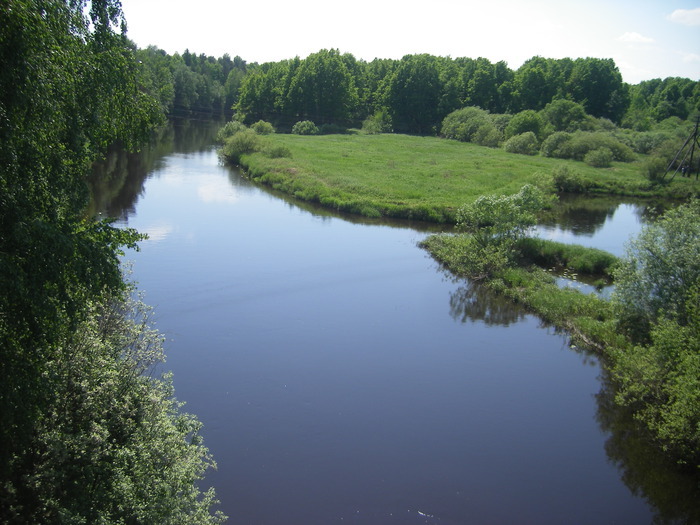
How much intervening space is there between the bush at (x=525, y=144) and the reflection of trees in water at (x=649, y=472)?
63.6 m

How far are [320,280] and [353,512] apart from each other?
1511 cm

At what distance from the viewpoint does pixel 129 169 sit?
51.2 metres

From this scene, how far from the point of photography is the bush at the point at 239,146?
6228 cm

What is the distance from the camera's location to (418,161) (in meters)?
63.4

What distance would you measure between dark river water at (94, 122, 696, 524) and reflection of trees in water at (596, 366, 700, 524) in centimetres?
11

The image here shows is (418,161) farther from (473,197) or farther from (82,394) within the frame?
(82,394)

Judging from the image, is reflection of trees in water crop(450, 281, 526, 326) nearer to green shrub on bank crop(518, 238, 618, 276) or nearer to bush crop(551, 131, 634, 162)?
green shrub on bank crop(518, 238, 618, 276)

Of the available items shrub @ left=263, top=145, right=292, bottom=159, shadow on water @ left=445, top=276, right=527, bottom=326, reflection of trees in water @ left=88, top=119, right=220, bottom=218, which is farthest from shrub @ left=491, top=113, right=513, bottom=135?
shadow on water @ left=445, top=276, right=527, bottom=326

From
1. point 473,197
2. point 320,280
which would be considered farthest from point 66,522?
point 473,197

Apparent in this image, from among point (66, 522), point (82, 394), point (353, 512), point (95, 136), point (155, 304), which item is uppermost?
point (95, 136)

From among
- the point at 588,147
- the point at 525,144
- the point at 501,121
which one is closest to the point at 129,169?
the point at 525,144

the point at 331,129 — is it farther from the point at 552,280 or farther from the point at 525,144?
the point at 552,280

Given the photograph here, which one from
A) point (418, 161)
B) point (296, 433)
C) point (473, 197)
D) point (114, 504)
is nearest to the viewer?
point (114, 504)

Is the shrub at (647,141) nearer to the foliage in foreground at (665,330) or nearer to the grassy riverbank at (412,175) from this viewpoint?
the grassy riverbank at (412,175)
